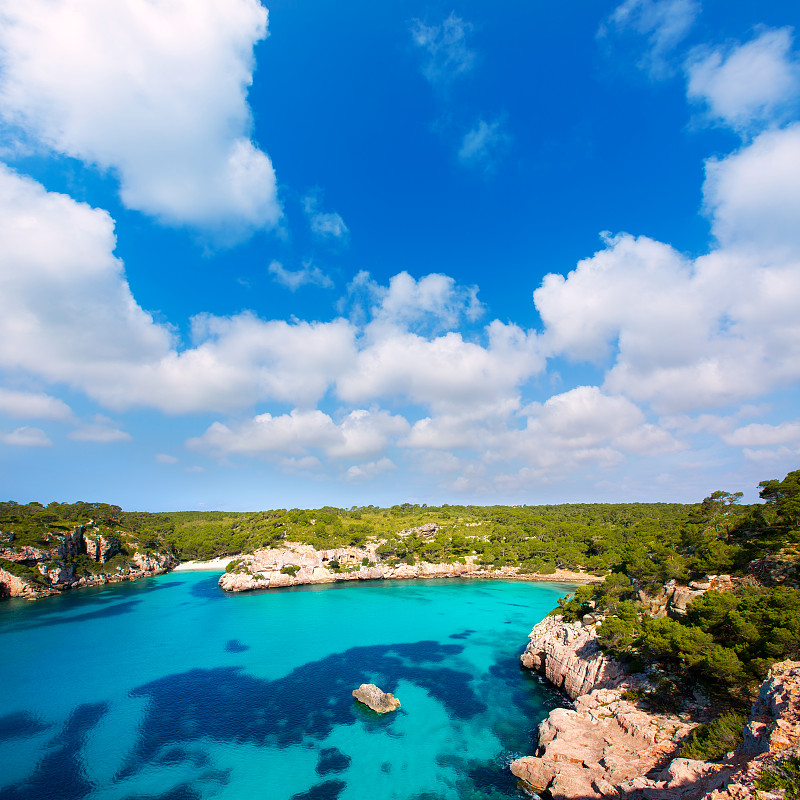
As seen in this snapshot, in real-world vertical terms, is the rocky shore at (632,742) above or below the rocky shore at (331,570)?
above

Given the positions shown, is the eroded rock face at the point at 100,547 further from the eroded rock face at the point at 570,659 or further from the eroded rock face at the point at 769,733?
the eroded rock face at the point at 769,733

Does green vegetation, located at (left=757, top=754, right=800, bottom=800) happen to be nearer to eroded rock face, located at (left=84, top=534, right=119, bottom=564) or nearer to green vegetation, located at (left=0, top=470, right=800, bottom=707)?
green vegetation, located at (left=0, top=470, right=800, bottom=707)

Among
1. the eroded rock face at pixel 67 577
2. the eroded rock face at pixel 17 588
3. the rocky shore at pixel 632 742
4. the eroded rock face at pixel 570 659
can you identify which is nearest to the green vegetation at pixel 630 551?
the eroded rock face at pixel 570 659

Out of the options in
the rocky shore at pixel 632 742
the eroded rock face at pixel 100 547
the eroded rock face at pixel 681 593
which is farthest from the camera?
the eroded rock face at pixel 100 547

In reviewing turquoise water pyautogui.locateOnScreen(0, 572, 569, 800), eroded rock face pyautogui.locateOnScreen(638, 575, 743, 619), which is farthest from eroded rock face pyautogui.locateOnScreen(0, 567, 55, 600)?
eroded rock face pyautogui.locateOnScreen(638, 575, 743, 619)

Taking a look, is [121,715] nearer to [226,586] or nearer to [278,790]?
[278,790]

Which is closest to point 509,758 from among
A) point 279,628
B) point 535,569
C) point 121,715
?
point 121,715
